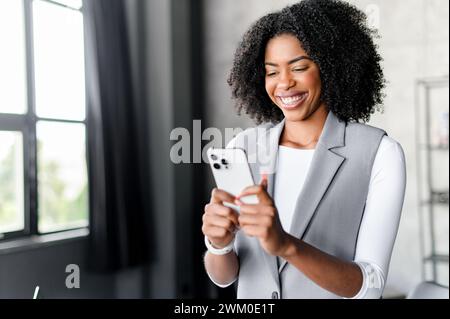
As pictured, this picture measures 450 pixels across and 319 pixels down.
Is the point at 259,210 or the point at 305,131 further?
the point at 305,131

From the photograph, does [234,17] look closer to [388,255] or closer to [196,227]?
[388,255]

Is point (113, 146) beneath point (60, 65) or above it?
beneath

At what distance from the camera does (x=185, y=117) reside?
1.86m

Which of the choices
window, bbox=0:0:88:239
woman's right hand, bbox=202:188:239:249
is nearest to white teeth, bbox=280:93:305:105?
woman's right hand, bbox=202:188:239:249

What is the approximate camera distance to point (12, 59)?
53.0 inches

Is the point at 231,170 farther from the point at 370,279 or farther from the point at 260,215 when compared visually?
the point at 370,279

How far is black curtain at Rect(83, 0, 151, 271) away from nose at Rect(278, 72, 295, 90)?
125cm

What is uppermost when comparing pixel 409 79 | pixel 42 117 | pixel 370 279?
pixel 409 79

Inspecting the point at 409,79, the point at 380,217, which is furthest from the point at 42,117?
the point at 380,217

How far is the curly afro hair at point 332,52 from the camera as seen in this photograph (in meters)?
0.43

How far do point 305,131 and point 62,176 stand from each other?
1.39 metres

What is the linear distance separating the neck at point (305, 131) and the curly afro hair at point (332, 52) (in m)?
0.01

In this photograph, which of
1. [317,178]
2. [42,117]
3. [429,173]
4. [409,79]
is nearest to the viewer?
[317,178]

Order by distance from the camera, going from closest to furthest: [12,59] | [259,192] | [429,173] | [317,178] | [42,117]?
[259,192] → [317,178] → [12,59] → [42,117] → [429,173]
